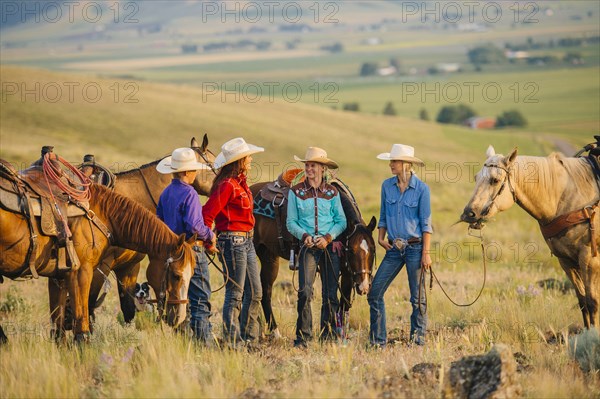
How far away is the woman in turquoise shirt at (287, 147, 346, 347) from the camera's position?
323 inches

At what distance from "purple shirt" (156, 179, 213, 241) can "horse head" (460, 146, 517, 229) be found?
280 centimetres

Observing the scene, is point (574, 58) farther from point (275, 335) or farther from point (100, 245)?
point (100, 245)

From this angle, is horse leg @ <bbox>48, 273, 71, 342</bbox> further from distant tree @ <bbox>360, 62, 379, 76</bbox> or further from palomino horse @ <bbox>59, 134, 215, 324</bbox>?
distant tree @ <bbox>360, 62, 379, 76</bbox>

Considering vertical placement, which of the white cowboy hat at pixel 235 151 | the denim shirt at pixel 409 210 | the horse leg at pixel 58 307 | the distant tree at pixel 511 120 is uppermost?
the distant tree at pixel 511 120

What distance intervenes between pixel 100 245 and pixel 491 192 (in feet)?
13.7

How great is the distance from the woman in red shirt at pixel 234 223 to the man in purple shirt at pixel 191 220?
7.9 inches

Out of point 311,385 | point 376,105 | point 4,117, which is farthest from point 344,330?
point 376,105

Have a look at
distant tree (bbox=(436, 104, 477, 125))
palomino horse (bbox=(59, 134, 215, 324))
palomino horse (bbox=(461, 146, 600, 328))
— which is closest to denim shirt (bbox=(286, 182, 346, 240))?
palomino horse (bbox=(461, 146, 600, 328))

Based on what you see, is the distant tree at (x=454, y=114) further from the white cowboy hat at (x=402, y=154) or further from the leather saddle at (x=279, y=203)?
the white cowboy hat at (x=402, y=154)

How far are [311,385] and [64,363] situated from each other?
234cm

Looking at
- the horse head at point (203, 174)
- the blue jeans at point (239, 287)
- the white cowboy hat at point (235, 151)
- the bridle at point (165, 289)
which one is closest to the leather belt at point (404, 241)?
the blue jeans at point (239, 287)

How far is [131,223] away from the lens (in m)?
7.84

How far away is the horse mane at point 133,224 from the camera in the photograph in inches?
299

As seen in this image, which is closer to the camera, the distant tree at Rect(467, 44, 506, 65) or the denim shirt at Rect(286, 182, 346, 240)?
the denim shirt at Rect(286, 182, 346, 240)
